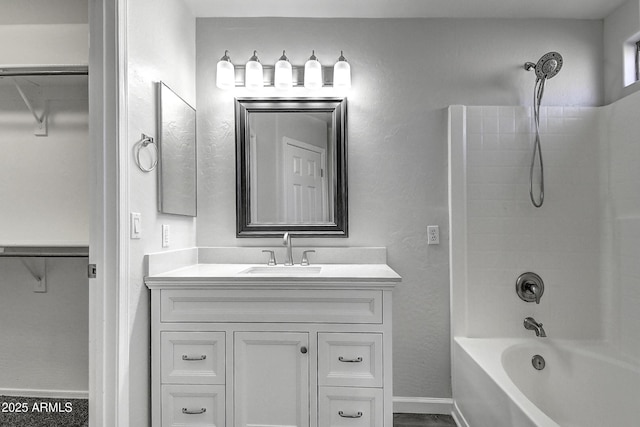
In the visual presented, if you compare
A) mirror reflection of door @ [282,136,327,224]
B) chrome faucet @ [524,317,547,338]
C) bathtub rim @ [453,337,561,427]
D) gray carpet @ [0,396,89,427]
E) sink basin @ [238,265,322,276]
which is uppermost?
mirror reflection of door @ [282,136,327,224]

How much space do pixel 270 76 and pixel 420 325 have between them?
71.0 inches

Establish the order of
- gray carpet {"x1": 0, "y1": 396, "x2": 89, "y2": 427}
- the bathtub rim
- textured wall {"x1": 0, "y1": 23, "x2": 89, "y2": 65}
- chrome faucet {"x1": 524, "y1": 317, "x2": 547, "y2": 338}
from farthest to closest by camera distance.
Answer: textured wall {"x1": 0, "y1": 23, "x2": 89, "y2": 65} → chrome faucet {"x1": 524, "y1": 317, "x2": 547, "y2": 338} → gray carpet {"x1": 0, "y1": 396, "x2": 89, "y2": 427} → the bathtub rim

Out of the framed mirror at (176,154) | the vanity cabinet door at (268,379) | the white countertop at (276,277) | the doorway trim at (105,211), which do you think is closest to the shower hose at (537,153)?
the white countertop at (276,277)

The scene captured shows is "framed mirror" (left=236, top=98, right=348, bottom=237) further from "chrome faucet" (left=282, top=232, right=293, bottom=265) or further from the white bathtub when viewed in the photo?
the white bathtub

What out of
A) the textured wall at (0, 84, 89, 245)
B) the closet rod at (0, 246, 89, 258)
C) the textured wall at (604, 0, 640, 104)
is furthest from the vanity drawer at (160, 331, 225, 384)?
the textured wall at (604, 0, 640, 104)

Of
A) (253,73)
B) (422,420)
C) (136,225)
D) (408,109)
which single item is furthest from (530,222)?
(136,225)

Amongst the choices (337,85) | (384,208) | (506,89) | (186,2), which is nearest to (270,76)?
(337,85)

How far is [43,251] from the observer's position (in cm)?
193

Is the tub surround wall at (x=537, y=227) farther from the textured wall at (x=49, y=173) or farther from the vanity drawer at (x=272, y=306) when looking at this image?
the textured wall at (x=49, y=173)

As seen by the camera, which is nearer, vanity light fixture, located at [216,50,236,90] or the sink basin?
the sink basin

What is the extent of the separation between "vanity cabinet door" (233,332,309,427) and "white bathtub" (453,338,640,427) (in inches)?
33.9

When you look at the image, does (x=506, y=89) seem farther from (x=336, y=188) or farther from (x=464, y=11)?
(x=336, y=188)

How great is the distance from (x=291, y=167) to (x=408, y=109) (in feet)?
2.67

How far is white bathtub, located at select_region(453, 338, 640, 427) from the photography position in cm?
188
